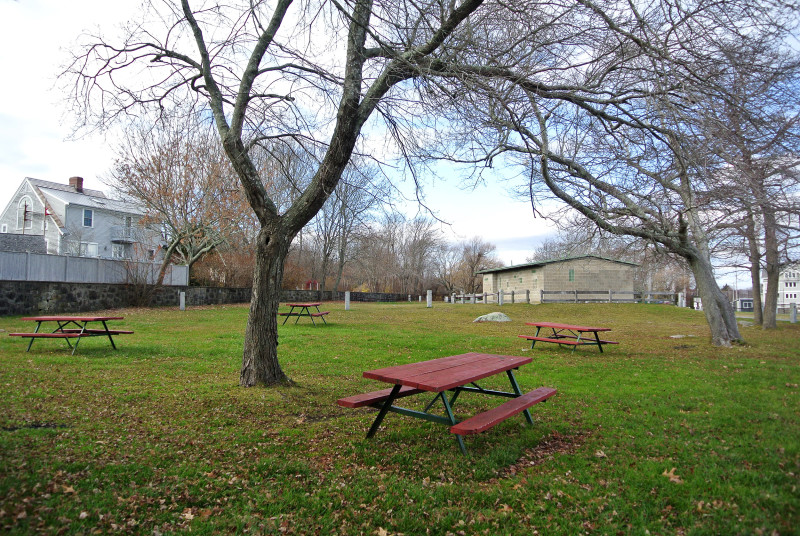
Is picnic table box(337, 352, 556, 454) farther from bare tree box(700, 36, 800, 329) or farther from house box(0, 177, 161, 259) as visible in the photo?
house box(0, 177, 161, 259)

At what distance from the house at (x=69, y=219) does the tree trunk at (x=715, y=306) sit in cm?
3451

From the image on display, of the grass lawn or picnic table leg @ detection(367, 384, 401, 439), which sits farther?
picnic table leg @ detection(367, 384, 401, 439)

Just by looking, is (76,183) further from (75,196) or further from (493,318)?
(493,318)

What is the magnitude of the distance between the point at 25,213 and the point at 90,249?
16.4 feet

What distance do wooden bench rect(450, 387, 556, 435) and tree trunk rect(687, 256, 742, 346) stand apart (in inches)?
349

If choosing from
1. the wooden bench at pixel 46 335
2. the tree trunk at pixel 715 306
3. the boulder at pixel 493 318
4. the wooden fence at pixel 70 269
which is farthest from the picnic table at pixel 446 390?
the wooden fence at pixel 70 269

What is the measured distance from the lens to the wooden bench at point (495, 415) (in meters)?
3.84

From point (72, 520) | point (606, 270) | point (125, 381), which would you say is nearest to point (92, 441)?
point (72, 520)

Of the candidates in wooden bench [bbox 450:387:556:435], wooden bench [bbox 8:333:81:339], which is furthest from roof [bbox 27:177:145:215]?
wooden bench [bbox 450:387:556:435]

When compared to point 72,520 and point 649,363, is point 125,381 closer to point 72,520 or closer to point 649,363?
point 72,520

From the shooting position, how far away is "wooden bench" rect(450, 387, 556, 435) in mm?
3844

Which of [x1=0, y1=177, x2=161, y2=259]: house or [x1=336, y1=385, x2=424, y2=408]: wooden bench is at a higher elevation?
[x1=0, y1=177, x2=161, y2=259]: house

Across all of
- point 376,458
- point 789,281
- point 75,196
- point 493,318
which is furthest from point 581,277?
point 75,196

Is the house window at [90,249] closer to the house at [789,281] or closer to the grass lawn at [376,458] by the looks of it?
the grass lawn at [376,458]
